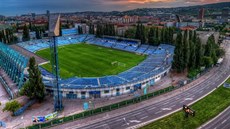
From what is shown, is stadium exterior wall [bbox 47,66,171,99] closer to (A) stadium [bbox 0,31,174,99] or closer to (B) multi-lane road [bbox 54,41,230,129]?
(A) stadium [bbox 0,31,174,99]

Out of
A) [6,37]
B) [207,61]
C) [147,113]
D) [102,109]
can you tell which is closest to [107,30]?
[6,37]

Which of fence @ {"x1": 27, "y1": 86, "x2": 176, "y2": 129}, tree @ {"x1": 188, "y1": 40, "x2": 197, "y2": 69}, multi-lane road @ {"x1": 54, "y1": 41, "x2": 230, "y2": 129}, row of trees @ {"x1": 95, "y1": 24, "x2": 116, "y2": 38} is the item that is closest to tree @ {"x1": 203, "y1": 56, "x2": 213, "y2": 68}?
tree @ {"x1": 188, "y1": 40, "x2": 197, "y2": 69}

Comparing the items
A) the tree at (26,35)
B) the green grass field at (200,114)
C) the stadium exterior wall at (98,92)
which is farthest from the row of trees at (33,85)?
the tree at (26,35)

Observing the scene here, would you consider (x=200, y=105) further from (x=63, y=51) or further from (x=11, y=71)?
(x=63, y=51)

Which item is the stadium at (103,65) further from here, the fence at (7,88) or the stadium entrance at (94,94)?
the fence at (7,88)

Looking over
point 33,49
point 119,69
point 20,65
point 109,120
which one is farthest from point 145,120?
point 33,49
